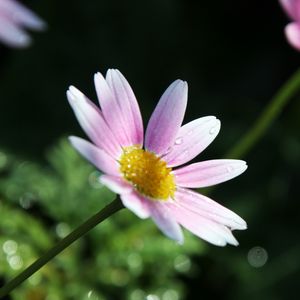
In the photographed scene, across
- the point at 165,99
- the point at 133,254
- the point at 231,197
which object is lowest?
the point at 231,197

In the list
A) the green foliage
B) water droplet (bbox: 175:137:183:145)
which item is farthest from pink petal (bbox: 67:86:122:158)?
the green foliage

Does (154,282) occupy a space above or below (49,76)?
below

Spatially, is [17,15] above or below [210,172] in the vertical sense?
above

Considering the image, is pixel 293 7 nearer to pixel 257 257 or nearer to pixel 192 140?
pixel 192 140

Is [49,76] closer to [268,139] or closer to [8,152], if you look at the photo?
[8,152]

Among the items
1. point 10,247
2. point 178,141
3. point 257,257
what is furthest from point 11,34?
point 257,257

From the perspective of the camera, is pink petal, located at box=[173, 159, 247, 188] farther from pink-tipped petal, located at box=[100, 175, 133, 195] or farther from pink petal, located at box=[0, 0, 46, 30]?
pink petal, located at box=[0, 0, 46, 30]

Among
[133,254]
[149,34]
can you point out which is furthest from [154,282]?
[149,34]
